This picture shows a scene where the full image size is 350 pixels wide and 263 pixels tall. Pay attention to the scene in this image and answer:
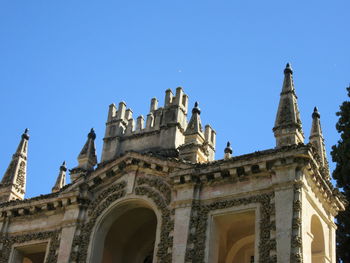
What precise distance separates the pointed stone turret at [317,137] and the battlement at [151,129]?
596 centimetres

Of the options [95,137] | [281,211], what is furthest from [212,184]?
[95,137]

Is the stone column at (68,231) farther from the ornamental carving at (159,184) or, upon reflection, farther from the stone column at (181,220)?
the stone column at (181,220)

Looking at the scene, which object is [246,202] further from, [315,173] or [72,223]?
[72,223]

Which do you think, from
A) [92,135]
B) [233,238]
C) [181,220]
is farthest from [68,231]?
[233,238]

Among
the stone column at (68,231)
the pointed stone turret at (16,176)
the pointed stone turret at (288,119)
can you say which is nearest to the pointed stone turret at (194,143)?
the pointed stone turret at (288,119)

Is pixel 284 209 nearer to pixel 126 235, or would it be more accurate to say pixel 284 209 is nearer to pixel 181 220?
pixel 181 220

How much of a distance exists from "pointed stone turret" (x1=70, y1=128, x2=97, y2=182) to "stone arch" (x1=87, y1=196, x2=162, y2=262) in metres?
3.29

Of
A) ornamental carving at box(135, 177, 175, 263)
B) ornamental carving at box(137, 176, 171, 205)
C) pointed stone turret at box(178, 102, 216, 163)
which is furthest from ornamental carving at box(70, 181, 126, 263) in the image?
pointed stone turret at box(178, 102, 216, 163)

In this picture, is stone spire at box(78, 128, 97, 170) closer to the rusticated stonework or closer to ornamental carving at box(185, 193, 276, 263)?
the rusticated stonework

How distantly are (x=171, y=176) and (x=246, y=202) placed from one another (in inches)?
151

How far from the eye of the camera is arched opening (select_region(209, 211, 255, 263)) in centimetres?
2917

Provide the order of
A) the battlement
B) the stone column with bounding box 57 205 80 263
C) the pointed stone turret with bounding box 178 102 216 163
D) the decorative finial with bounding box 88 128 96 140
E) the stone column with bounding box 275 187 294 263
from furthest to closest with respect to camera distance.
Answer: the decorative finial with bounding box 88 128 96 140 < the battlement < the stone column with bounding box 57 205 80 263 < the pointed stone turret with bounding box 178 102 216 163 < the stone column with bounding box 275 187 294 263

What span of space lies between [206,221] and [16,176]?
13741 mm

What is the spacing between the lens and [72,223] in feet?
108
